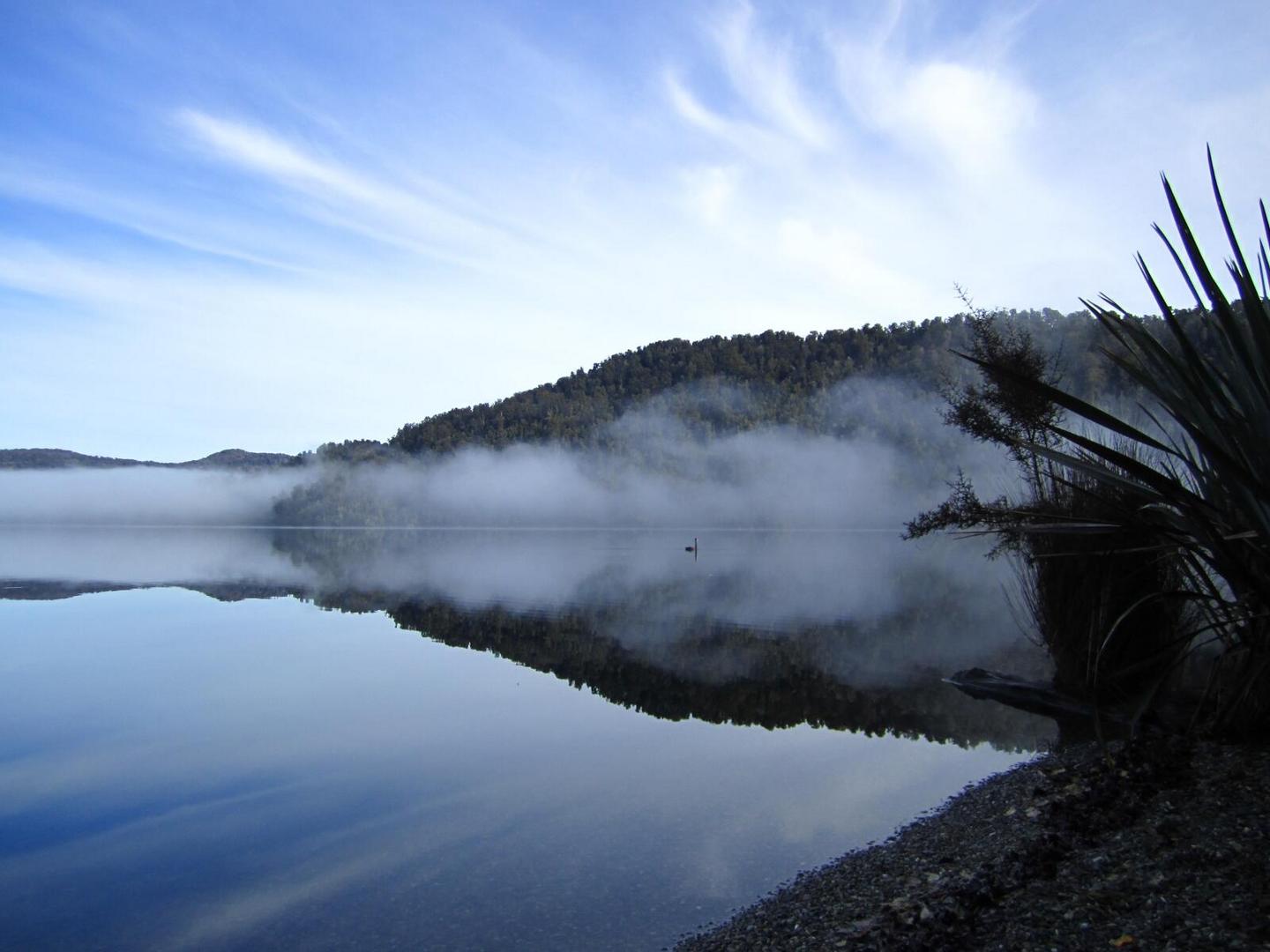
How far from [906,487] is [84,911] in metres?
139

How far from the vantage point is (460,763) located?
12.3 meters

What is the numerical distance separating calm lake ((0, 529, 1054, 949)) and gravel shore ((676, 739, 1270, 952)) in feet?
2.73

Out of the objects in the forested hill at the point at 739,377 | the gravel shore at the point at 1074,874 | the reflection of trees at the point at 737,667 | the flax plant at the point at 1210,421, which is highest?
the forested hill at the point at 739,377

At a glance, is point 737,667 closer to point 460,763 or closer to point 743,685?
point 743,685

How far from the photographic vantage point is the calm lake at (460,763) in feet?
24.7

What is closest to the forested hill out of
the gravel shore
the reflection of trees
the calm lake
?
the reflection of trees

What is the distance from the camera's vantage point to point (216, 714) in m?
15.4

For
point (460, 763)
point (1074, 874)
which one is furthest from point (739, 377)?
point (1074, 874)

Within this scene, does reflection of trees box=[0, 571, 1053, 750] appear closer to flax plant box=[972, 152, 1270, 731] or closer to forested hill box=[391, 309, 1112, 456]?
flax plant box=[972, 152, 1270, 731]

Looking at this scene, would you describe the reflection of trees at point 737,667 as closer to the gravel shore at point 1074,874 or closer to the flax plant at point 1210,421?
the gravel shore at point 1074,874

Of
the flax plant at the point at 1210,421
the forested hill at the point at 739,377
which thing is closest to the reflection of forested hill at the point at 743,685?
the flax plant at the point at 1210,421

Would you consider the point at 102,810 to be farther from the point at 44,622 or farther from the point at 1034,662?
the point at 44,622

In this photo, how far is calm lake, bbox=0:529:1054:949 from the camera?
24.7 feet

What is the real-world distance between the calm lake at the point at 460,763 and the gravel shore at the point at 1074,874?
0.83 meters
